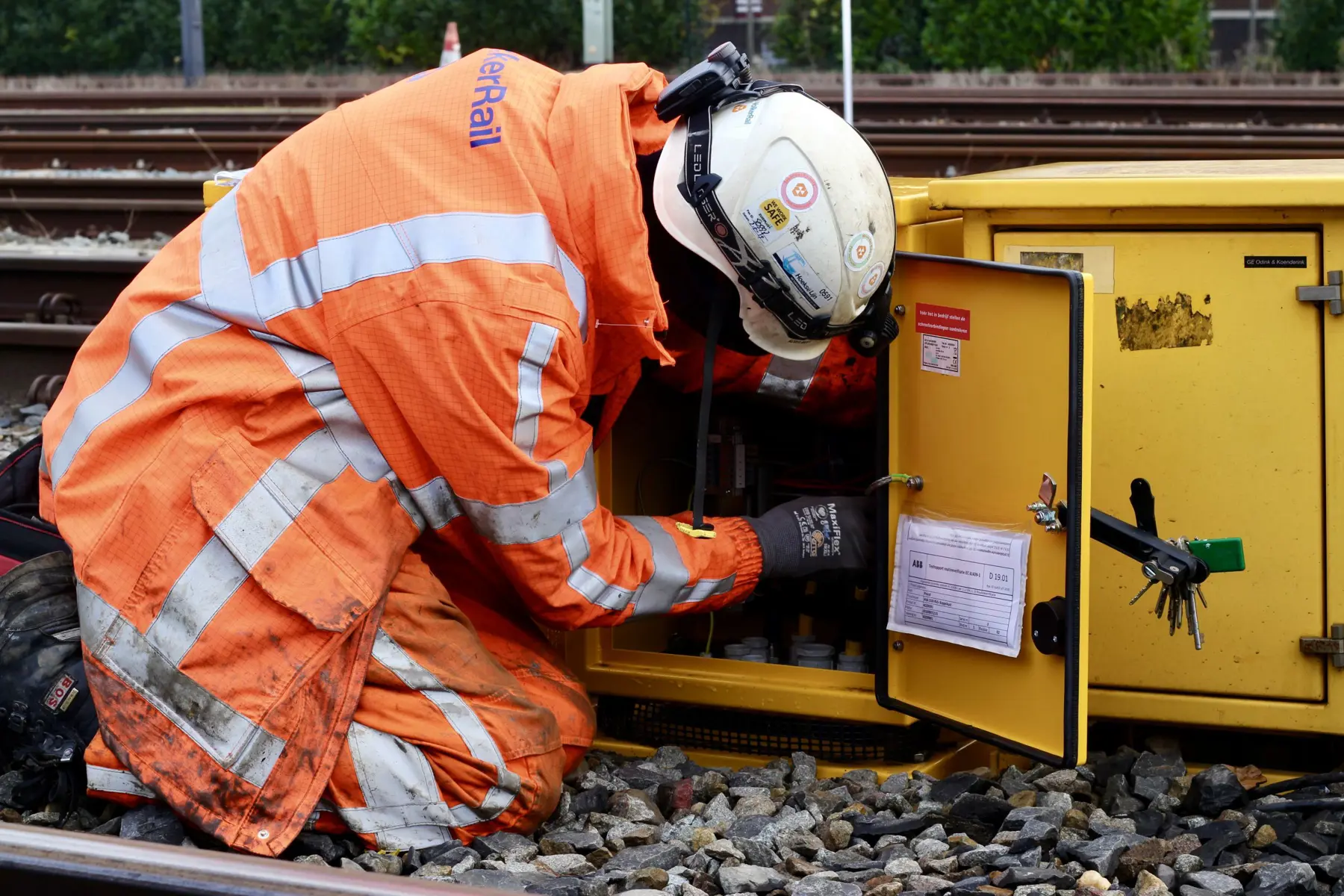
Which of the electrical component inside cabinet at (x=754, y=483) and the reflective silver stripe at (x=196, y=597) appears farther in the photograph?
the electrical component inside cabinet at (x=754, y=483)

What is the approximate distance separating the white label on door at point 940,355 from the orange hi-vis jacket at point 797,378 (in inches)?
14.8

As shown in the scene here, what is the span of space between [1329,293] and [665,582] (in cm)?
152

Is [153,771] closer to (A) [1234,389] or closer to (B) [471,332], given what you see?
(B) [471,332]

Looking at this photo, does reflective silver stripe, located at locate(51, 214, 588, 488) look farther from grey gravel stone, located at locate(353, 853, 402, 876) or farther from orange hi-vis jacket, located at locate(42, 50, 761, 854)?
grey gravel stone, located at locate(353, 853, 402, 876)

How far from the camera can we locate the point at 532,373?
2875 millimetres

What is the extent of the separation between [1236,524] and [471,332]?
1717mm

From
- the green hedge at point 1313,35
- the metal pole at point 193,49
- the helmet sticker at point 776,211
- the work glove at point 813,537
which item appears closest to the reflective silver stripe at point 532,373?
the helmet sticker at point 776,211

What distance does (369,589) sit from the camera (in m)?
3.01

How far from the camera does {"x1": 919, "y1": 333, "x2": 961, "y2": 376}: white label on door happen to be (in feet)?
10.5

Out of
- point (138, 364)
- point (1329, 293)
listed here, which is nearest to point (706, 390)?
point (138, 364)

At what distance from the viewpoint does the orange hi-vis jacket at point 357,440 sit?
2898 mm

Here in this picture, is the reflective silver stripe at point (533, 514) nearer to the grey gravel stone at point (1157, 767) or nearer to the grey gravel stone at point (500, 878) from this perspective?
the grey gravel stone at point (500, 878)

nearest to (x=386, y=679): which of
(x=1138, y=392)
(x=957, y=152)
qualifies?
(x=1138, y=392)

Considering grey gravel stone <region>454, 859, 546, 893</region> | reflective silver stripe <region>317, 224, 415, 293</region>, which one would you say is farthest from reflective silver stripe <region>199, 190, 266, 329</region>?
grey gravel stone <region>454, 859, 546, 893</region>
